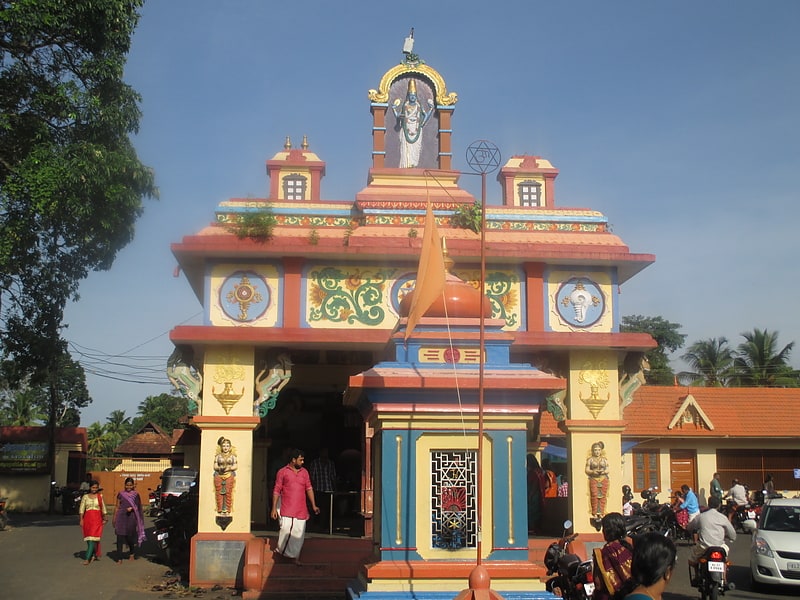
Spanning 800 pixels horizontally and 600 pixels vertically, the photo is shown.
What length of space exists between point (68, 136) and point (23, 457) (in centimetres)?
1706

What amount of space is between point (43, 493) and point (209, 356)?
67.1ft

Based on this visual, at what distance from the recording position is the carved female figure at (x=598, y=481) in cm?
1335

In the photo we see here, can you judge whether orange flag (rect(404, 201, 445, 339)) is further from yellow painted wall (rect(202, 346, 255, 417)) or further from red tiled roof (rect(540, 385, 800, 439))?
red tiled roof (rect(540, 385, 800, 439))

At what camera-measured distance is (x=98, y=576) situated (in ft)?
46.7

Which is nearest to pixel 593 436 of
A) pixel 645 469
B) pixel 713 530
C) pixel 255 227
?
pixel 713 530

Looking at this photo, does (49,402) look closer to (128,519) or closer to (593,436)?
(128,519)

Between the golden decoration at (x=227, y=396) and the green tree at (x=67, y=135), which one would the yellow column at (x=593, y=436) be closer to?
the golden decoration at (x=227, y=396)

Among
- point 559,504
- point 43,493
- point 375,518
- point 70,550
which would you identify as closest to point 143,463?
point 43,493

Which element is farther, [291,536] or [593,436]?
[593,436]

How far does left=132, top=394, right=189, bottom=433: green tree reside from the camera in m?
60.7

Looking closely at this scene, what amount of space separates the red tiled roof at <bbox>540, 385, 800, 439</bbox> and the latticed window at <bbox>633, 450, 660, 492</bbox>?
0.71 meters

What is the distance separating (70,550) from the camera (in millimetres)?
17781

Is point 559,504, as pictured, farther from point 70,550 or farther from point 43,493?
point 43,493

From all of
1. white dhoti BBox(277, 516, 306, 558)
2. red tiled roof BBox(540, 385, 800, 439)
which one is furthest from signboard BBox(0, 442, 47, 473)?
white dhoti BBox(277, 516, 306, 558)
